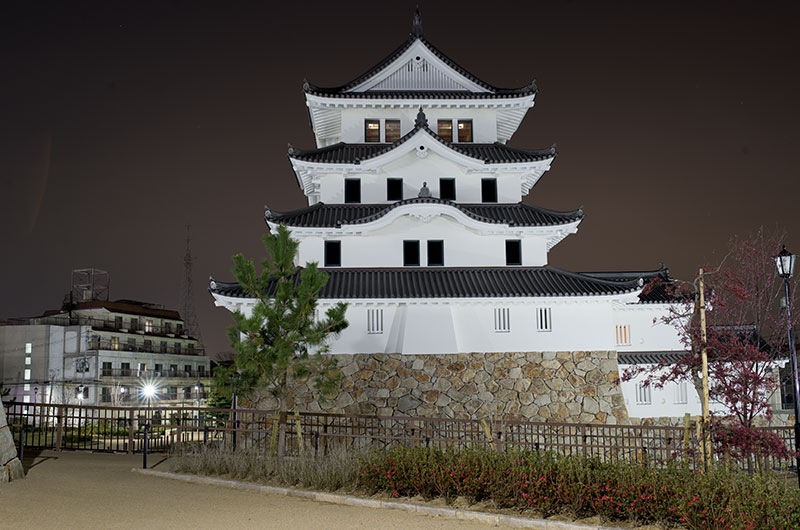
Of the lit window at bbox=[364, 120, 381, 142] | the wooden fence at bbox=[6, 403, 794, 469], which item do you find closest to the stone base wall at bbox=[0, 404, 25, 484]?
the wooden fence at bbox=[6, 403, 794, 469]

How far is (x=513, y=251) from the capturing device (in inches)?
1170

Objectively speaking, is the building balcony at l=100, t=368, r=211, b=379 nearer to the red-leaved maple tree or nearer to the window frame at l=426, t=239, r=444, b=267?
the window frame at l=426, t=239, r=444, b=267

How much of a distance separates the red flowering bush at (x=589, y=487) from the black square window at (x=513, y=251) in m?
16.5

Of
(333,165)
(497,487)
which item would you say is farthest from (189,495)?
(333,165)

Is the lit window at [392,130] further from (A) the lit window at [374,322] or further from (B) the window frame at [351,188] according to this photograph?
(A) the lit window at [374,322]


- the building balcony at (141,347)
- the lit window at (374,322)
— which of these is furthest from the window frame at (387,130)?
the building balcony at (141,347)

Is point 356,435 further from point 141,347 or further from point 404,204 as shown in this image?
point 141,347

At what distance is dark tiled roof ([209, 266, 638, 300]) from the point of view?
2680cm

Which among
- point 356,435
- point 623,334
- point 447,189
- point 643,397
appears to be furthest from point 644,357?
point 356,435

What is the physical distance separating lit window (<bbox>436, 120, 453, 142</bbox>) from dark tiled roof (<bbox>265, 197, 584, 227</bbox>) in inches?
153

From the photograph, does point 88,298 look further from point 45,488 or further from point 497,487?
point 497,487

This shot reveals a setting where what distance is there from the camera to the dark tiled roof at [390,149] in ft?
98.2

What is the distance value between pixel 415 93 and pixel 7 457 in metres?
22.6

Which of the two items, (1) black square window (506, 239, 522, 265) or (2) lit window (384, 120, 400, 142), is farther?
(2) lit window (384, 120, 400, 142)
